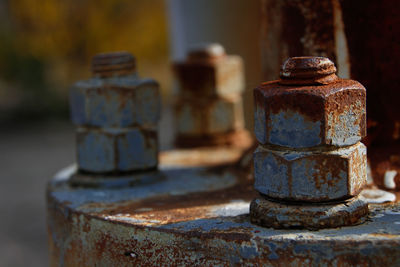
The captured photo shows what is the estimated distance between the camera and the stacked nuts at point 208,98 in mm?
2562

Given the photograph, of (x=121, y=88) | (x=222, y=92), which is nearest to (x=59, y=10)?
(x=222, y=92)

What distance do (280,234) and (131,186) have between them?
0.74m

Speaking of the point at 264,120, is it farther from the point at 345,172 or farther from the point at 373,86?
the point at 373,86

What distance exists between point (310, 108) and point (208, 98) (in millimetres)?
1318

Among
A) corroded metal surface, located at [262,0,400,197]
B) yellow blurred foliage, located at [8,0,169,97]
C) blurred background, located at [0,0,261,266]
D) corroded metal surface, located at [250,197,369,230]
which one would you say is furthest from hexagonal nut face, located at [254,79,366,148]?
yellow blurred foliage, located at [8,0,169,97]

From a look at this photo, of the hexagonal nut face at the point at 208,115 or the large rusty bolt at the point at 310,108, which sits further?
the hexagonal nut face at the point at 208,115

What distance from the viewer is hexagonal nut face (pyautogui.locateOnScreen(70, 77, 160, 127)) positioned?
190cm

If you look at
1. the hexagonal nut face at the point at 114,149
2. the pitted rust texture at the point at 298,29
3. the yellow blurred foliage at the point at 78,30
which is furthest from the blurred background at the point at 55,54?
the pitted rust texture at the point at 298,29

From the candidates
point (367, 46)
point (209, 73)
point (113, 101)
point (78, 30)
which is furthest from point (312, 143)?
point (78, 30)

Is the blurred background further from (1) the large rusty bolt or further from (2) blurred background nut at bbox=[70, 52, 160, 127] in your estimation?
(1) the large rusty bolt

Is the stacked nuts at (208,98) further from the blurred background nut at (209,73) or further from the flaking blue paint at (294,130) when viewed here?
the flaking blue paint at (294,130)

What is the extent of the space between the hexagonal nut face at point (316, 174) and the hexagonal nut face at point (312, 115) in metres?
0.02

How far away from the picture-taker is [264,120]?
1336 millimetres

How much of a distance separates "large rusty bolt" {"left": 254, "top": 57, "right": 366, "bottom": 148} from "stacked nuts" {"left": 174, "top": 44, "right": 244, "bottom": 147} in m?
1.21
